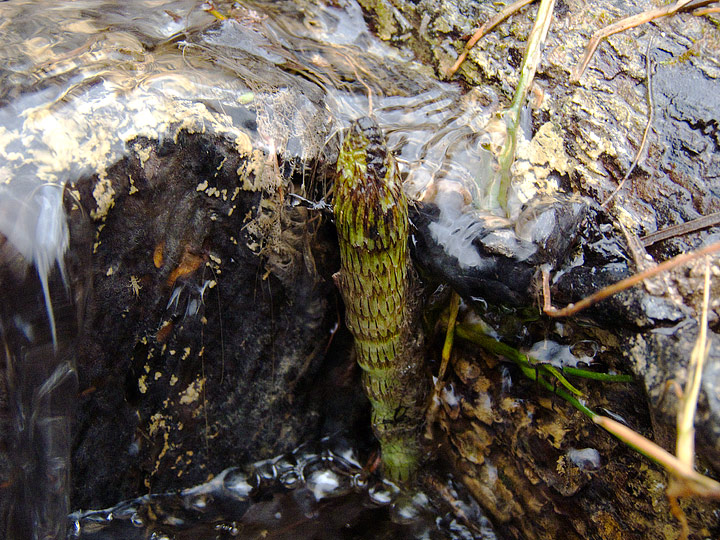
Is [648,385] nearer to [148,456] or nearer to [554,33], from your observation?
[554,33]

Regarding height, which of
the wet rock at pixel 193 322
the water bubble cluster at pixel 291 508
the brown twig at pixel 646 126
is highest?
the brown twig at pixel 646 126

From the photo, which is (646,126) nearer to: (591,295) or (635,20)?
(635,20)

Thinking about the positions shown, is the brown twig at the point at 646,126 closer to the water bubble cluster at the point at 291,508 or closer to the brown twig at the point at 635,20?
the brown twig at the point at 635,20

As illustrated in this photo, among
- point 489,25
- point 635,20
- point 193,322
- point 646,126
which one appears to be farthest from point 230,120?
point 635,20

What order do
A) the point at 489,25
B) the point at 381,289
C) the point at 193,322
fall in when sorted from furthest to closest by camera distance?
the point at 489,25 < the point at 193,322 < the point at 381,289

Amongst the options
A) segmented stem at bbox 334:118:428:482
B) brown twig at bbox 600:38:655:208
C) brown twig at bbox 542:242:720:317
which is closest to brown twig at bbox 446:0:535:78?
brown twig at bbox 600:38:655:208

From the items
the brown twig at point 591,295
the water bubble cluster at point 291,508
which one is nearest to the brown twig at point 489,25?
the brown twig at point 591,295
